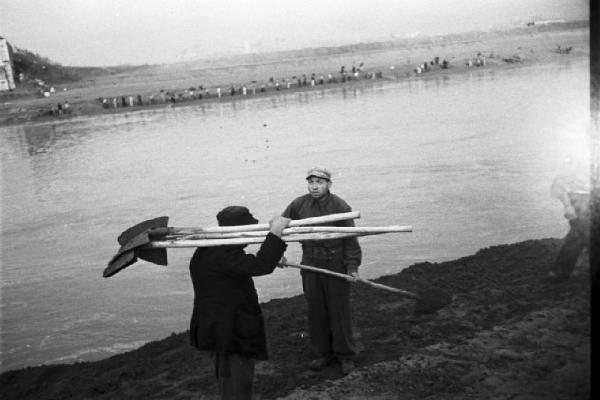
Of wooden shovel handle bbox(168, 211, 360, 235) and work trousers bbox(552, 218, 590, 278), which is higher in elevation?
wooden shovel handle bbox(168, 211, 360, 235)

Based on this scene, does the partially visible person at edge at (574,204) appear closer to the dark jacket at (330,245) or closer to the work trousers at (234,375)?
the dark jacket at (330,245)

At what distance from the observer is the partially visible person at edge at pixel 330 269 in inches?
194

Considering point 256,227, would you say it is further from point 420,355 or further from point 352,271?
point 420,355

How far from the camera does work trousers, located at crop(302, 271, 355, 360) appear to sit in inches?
196

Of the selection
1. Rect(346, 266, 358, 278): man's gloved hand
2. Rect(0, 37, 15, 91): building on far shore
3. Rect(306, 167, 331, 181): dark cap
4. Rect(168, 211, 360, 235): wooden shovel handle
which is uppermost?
Rect(0, 37, 15, 91): building on far shore

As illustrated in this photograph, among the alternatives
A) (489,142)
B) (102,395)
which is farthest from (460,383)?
(489,142)

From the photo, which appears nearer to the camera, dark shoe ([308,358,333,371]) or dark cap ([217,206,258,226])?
dark cap ([217,206,258,226])

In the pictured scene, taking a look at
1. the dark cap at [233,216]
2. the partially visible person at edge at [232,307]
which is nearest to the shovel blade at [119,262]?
the partially visible person at edge at [232,307]

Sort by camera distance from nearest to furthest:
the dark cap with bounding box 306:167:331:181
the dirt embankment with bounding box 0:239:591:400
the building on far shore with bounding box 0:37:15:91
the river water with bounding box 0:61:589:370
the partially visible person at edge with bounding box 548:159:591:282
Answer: the dirt embankment with bounding box 0:239:591:400 < the dark cap with bounding box 306:167:331:181 < the partially visible person at edge with bounding box 548:159:591:282 < the river water with bounding box 0:61:589:370 < the building on far shore with bounding box 0:37:15:91

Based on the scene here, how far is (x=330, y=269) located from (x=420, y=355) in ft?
3.61

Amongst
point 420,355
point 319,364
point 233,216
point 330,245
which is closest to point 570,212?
point 420,355

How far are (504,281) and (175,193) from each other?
31.6 ft

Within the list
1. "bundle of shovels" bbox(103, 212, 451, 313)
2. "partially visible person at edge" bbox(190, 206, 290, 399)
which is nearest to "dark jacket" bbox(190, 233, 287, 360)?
"partially visible person at edge" bbox(190, 206, 290, 399)

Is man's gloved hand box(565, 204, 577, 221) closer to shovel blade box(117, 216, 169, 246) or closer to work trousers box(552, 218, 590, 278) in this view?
work trousers box(552, 218, 590, 278)
